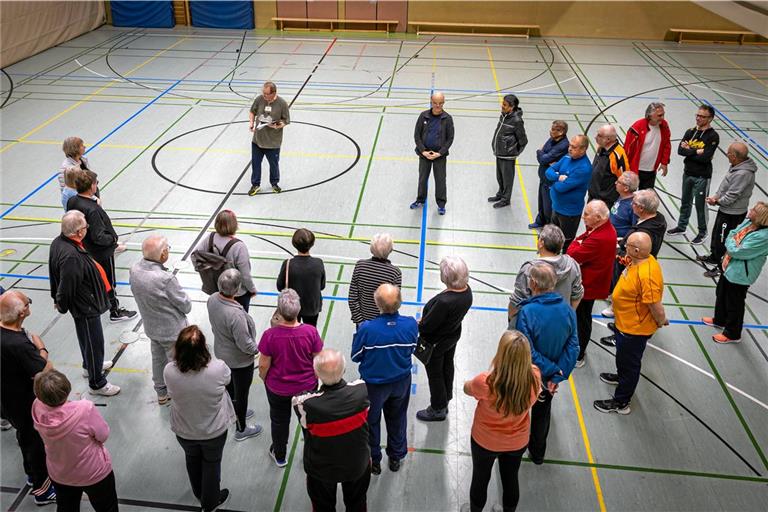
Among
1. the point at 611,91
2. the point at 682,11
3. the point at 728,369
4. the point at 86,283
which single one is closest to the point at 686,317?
the point at 728,369

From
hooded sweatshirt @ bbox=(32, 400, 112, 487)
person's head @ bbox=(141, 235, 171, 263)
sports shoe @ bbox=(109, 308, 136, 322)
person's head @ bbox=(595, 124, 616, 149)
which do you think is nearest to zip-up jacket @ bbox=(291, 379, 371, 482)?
hooded sweatshirt @ bbox=(32, 400, 112, 487)

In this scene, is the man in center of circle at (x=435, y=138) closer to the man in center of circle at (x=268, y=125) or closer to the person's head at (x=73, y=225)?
the man in center of circle at (x=268, y=125)

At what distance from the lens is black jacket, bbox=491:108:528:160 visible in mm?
8070

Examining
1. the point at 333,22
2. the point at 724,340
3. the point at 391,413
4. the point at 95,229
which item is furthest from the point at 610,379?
the point at 333,22

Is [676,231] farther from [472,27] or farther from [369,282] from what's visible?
[472,27]

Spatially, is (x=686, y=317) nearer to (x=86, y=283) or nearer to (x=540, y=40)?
(x=86, y=283)

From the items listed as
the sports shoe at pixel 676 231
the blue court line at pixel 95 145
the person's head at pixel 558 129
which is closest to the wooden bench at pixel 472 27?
the blue court line at pixel 95 145

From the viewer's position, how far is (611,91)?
14.3 meters

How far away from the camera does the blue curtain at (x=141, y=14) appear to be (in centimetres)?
1919

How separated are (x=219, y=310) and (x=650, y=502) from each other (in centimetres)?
350

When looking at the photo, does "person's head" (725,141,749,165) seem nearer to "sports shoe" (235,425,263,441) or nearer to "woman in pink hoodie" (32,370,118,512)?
"sports shoe" (235,425,263,441)

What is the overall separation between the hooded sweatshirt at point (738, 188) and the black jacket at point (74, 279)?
6.62 metres

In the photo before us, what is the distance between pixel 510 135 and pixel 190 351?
233 inches

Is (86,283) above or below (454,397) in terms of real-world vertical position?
above
